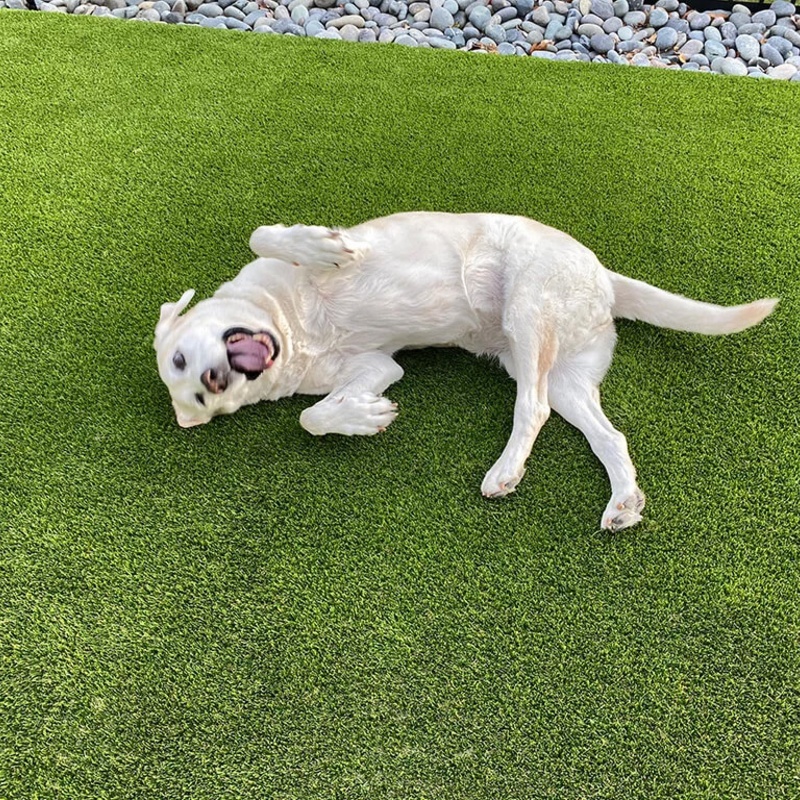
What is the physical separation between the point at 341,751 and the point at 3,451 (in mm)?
1672

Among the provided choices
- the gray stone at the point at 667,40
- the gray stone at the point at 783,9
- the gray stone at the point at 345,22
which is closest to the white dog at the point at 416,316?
the gray stone at the point at 345,22

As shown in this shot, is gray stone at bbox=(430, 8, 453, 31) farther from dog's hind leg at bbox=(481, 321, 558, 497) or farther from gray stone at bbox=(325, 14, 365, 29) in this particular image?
dog's hind leg at bbox=(481, 321, 558, 497)

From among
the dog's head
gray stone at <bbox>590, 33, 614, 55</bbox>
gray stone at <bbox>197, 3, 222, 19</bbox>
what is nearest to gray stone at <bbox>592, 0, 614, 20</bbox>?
gray stone at <bbox>590, 33, 614, 55</bbox>

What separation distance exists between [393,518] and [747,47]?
442 centimetres

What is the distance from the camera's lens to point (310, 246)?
255 centimetres

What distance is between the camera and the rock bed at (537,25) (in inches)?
185

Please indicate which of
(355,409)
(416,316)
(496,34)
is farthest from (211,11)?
(355,409)

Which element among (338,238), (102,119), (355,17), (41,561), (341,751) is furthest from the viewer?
(355,17)

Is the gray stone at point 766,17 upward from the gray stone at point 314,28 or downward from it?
upward

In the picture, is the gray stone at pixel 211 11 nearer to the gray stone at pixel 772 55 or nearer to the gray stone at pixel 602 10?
the gray stone at pixel 602 10

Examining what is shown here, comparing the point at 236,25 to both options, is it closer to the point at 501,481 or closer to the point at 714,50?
the point at 714,50

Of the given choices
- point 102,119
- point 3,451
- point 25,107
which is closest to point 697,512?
point 3,451

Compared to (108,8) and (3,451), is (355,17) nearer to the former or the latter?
(108,8)

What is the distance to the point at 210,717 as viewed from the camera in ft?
6.51
